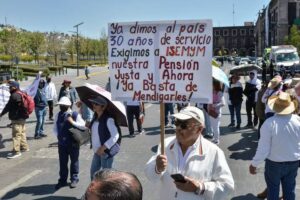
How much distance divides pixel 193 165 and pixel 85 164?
5938 millimetres

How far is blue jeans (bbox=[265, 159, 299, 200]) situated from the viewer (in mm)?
5418

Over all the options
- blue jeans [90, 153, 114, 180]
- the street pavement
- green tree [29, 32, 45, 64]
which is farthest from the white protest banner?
green tree [29, 32, 45, 64]

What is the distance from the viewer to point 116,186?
6.51ft

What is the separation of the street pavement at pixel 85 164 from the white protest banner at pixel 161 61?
9.92 ft

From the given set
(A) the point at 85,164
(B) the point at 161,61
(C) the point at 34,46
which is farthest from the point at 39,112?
(C) the point at 34,46

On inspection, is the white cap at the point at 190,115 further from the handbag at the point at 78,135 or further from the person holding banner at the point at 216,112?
the person holding banner at the point at 216,112

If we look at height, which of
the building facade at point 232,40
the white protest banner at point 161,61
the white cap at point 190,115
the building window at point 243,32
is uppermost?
the building window at point 243,32

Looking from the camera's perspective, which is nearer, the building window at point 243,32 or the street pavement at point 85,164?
the street pavement at point 85,164

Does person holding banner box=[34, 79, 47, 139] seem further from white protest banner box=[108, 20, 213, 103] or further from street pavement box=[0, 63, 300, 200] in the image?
white protest banner box=[108, 20, 213, 103]

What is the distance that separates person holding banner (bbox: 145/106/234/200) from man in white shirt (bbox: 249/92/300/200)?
69.2 inches

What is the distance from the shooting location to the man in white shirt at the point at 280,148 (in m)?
5.30

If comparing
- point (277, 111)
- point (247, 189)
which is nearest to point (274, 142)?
point (277, 111)

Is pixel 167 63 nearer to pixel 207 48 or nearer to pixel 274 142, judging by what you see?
pixel 207 48

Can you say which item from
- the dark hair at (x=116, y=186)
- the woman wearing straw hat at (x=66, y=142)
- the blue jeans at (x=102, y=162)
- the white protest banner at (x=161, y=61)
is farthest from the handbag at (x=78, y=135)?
the dark hair at (x=116, y=186)
